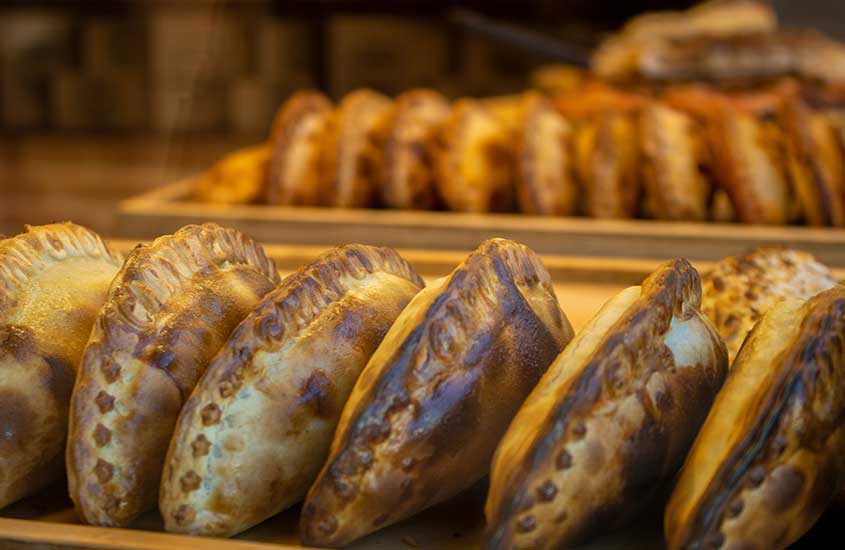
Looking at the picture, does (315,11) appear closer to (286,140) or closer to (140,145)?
(140,145)

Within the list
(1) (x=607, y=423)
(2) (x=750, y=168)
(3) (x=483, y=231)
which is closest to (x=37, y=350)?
(1) (x=607, y=423)

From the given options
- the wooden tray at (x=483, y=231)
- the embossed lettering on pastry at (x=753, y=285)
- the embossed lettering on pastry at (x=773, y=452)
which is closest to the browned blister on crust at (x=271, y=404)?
the embossed lettering on pastry at (x=773, y=452)

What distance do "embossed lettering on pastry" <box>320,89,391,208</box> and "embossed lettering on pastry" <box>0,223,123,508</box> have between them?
111cm

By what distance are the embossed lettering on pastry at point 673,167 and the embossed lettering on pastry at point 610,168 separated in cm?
4

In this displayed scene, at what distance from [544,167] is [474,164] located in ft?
0.49

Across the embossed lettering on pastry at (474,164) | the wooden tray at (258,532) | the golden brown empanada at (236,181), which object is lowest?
the wooden tray at (258,532)

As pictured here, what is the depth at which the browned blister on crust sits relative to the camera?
0.95 m

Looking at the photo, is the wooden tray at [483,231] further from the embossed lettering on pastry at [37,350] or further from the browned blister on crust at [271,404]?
the browned blister on crust at [271,404]

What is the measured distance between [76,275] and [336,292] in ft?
1.04

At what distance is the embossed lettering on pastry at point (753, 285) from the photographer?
1.28m

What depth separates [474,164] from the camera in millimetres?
2246

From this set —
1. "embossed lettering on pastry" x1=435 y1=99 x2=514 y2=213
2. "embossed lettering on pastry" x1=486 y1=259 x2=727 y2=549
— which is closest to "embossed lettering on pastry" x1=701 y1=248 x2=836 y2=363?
"embossed lettering on pastry" x1=486 y1=259 x2=727 y2=549

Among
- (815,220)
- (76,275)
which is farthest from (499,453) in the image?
(815,220)

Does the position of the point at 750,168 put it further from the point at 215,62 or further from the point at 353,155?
the point at 215,62
